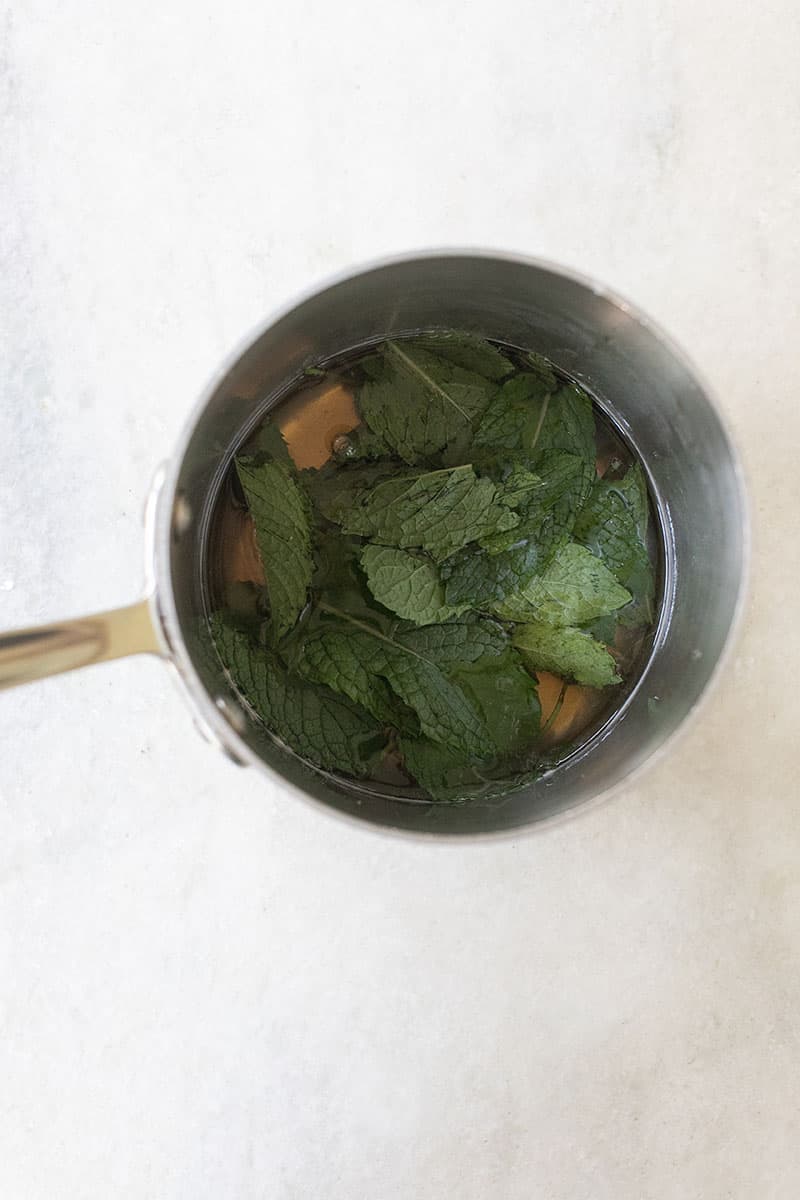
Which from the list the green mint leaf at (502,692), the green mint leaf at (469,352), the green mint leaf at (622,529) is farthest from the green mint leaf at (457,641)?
the green mint leaf at (469,352)

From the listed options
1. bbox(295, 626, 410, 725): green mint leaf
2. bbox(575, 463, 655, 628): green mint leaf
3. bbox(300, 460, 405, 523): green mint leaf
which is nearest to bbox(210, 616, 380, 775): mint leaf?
bbox(295, 626, 410, 725): green mint leaf

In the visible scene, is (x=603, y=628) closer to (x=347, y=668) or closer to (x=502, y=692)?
(x=502, y=692)

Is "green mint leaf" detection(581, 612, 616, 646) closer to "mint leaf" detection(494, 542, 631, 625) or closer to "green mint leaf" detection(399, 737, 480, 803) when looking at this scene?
"mint leaf" detection(494, 542, 631, 625)

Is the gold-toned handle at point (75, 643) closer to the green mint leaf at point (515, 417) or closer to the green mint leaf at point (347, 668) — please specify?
the green mint leaf at point (347, 668)

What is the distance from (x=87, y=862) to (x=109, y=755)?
104mm

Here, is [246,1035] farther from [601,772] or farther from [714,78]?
[714,78]

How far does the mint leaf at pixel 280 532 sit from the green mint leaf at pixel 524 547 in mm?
125

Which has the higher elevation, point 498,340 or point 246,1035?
point 498,340

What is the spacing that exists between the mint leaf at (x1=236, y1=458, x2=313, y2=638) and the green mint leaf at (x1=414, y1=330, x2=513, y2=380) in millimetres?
172

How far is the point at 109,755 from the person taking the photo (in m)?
0.87

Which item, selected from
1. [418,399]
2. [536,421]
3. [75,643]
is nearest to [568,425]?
[536,421]

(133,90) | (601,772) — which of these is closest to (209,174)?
(133,90)

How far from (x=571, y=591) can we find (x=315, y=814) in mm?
314

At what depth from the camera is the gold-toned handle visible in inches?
20.8
